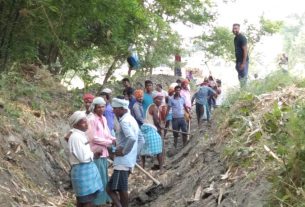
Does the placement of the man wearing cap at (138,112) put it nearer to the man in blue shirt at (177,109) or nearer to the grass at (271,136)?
the grass at (271,136)

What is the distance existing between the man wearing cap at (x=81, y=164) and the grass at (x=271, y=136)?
6.16 ft

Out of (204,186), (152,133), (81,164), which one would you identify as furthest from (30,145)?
(204,186)

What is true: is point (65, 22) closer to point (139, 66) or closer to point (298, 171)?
point (298, 171)

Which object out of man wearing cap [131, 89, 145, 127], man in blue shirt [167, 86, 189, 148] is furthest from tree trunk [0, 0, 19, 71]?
man in blue shirt [167, 86, 189, 148]

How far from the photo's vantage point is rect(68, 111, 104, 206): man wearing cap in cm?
568

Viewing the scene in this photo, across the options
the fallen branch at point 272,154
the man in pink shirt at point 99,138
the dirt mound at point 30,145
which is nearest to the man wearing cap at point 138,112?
the dirt mound at point 30,145

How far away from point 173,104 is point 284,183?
7288mm

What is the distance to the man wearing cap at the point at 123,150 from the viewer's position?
622 centimetres

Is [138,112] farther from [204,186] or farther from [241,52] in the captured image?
[204,186]

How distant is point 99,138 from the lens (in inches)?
263

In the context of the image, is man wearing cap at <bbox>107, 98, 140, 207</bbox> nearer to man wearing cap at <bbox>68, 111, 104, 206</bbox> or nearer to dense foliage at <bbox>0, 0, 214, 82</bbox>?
man wearing cap at <bbox>68, 111, 104, 206</bbox>

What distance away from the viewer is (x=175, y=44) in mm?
21188

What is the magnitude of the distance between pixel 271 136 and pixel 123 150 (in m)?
2.03

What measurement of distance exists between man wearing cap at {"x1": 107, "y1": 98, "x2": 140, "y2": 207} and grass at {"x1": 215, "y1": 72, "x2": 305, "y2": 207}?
1.36 meters
